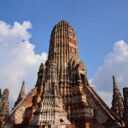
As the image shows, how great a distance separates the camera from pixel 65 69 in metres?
50.6

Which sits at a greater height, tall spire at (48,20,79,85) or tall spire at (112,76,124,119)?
tall spire at (48,20,79,85)

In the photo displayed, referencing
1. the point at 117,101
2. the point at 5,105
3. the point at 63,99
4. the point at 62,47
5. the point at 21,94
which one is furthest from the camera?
the point at 21,94

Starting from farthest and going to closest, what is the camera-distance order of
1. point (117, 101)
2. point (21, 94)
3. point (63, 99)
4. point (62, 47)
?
point (21, 94), point (117, 101), point (62, 47), point (63, 99)

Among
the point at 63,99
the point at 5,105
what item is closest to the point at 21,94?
the point at 5,105

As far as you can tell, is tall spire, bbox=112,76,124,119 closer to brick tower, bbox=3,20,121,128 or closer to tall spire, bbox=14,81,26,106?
brick tower, bbox=3,20,121,128

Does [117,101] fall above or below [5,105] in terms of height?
above

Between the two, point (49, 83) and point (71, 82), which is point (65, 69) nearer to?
point (71, 82)

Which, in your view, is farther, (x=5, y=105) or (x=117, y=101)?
(x=117, y=101)

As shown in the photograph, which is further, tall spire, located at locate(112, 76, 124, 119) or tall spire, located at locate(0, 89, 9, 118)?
tall spire, located at locate(112, 76, 124, 119)

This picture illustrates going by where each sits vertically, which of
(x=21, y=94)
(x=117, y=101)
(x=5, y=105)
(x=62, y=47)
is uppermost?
(x=62, y=47)

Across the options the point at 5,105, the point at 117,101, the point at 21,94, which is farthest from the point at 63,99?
the point at 5,105

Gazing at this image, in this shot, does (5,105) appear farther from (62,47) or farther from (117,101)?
(117,101)

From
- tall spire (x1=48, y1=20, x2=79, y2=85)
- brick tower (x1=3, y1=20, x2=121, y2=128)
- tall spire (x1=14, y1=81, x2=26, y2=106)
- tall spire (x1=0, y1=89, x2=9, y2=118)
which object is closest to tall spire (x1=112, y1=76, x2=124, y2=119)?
brick tower (x1=3, y1=20, x2=121, y2=128)

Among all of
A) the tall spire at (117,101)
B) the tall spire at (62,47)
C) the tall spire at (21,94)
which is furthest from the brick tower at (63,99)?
the tall spire at (117,101)
